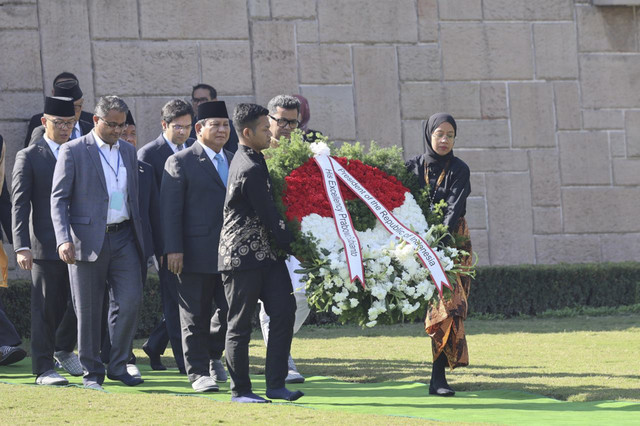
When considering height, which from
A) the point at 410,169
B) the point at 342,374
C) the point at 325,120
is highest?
the point at 325,120

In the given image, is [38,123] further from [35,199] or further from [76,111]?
[35,199]

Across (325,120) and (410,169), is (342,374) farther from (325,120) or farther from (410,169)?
(325,120)

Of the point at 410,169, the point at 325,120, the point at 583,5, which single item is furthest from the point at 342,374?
the point at 583,5

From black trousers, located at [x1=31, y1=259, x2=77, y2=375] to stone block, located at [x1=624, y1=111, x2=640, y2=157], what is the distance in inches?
319

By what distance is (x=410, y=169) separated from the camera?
292 inches

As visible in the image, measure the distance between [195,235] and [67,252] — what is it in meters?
0.85

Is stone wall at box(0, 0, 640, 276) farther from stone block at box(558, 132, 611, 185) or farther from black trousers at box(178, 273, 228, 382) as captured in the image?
black trousers at box(178, 273, 228, 382)

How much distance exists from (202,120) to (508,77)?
21.1 ft

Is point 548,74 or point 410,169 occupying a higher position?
point 548,74

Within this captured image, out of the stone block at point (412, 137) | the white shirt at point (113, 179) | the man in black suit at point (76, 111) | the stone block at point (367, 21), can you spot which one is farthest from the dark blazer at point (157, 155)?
the stone block at point (412, 137)

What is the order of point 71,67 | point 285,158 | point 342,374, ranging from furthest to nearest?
1. point 71,67
2. point 342,374
3. point 285,158

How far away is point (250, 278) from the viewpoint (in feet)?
21.5

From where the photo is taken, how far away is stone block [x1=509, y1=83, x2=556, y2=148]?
1327cm

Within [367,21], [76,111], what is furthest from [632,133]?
[76,111]
